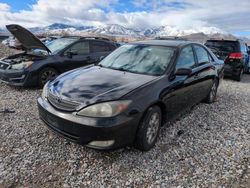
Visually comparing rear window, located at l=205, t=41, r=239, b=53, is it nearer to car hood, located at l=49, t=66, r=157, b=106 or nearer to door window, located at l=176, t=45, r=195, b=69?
door window, located at l=176, t=45, r=195, b=69

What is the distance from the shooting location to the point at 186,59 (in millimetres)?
4410

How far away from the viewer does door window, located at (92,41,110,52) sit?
7.81 meters

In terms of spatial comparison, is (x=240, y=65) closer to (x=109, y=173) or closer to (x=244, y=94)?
(x=244, y=94)

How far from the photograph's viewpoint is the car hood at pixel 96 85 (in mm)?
3004

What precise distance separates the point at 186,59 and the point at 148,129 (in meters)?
1.79

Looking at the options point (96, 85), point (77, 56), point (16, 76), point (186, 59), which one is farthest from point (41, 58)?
point (186, 59)

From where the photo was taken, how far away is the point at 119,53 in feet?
15.2

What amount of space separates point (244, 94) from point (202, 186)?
5.68 meters

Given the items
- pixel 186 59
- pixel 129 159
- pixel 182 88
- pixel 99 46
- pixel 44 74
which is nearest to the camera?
A: pixel 129 159

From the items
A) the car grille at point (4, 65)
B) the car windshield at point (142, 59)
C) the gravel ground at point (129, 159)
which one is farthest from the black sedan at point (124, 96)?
the car grille at point (4, 65)

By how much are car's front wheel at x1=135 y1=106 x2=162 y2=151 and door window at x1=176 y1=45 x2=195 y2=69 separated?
103 centimetres

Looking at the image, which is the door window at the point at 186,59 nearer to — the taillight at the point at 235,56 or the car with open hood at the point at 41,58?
the car with open hood at the point at 41,58

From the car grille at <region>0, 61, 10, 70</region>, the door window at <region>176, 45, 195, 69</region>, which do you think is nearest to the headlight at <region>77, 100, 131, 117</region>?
the door window at <region>176, 45, 195, 69</region>

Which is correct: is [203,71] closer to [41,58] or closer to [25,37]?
[41,58]
